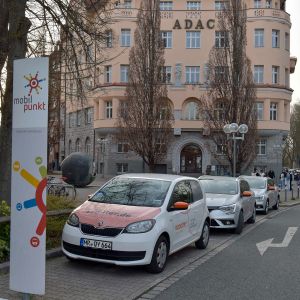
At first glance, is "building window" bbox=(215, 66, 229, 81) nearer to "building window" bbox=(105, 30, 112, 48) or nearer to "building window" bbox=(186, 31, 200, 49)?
"building window" bbox=(186, 31, 200, 49)

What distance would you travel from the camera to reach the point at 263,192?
20734 millimetres

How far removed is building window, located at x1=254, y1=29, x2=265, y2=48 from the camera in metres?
52.8

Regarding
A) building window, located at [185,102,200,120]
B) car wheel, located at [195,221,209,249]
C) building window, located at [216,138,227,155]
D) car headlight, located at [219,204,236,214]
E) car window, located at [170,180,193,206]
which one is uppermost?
building window, located at [185,102,200,120]

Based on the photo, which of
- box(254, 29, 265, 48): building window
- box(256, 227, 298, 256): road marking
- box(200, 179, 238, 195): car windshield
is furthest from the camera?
box(254, 29, 265, 48): building window

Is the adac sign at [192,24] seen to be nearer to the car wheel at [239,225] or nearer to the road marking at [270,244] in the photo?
the car wheel at [239,225]

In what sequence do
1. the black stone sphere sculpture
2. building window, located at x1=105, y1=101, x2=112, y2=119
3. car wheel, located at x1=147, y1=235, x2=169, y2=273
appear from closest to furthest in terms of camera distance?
1. car wheel, located at x1=147, y1=235, x2=169, y2=273
2. the black stone sphere sculpture
3. building window, located at x1=105, y1=101, x2=112, y2=119

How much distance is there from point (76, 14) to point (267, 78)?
44.0 m

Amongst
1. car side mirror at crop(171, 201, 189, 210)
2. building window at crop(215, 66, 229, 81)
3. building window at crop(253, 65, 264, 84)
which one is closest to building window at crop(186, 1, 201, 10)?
building window at crop(253, 65, 264, 84)

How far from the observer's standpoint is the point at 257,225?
53.9ft

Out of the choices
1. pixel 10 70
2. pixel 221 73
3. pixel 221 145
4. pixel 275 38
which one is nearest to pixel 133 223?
pixel 10 70

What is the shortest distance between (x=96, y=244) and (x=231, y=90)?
32.4 meters

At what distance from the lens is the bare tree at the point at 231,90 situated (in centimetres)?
3672

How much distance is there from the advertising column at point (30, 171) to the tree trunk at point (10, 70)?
4.28 metres

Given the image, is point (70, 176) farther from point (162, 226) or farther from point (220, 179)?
point (162, 226)
